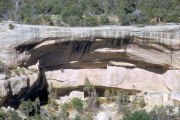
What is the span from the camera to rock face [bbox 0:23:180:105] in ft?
57.4

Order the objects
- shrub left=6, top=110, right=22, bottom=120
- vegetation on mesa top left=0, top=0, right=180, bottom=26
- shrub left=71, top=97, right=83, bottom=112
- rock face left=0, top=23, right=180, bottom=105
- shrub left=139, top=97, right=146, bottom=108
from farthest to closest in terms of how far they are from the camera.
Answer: vegetation on mesa top left=0, top=0, right=180, bottom=26
shrub left=139, top=97, right=146, bottom=108
shrub left=71, top=97, right=83, bottom=112
rock face left=0, top=23, right=180, bottom=105
shrub left=6, top=110, right=22, bottom=120

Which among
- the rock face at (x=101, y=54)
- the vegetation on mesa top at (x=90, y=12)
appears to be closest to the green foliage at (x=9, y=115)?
the rock face at (x=101, y=54)

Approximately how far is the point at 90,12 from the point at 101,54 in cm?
751

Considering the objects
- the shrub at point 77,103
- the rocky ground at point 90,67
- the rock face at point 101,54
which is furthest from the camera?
the shrub at point 77,103

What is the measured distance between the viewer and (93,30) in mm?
18109

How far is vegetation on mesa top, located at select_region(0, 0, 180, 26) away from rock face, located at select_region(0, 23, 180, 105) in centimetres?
290

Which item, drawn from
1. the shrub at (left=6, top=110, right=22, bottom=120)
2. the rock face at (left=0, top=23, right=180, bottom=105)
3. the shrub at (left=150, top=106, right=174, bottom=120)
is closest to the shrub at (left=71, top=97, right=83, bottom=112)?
the rock face at (left=0, top=23, right=180, bottom=105)

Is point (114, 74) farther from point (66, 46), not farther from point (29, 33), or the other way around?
point (29, 33)

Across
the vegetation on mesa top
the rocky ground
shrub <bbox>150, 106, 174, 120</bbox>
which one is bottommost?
shrub <bbox>150, 106, 174, 120</bbox>

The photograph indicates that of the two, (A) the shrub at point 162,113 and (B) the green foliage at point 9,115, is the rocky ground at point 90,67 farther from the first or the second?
(B) the green foliage at point 9,115

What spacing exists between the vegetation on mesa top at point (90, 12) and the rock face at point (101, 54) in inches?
114

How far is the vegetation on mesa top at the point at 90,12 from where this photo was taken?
72.5ft

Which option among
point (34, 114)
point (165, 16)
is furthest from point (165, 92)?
point (34, 114)

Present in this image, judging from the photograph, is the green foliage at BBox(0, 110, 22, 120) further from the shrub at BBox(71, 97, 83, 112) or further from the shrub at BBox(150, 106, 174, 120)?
the shrub at BBox(150, 106, 174, 120)
